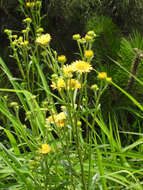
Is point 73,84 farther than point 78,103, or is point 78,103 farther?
point 78,103

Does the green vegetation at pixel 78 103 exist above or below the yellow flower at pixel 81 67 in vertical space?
below

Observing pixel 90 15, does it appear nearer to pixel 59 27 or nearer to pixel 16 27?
pixel 59 27

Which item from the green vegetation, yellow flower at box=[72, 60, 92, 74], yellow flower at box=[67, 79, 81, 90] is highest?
yellow flower at box=[72, 60, 92, 74]

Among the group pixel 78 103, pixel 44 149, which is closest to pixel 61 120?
pixel 44 149

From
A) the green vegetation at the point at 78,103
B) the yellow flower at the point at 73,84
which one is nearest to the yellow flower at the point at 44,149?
the green vegetation at the point at 78,103

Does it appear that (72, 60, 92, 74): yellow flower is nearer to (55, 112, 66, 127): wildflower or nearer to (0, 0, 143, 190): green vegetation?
(0, 0, 143, 190): green vegetation

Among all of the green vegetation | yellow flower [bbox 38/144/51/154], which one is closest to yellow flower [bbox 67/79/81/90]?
the green vegetation

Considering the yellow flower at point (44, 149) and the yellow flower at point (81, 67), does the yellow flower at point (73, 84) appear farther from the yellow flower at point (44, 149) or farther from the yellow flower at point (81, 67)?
the yellow flower at point (44, 149)

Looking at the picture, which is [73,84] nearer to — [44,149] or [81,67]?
[81,67]

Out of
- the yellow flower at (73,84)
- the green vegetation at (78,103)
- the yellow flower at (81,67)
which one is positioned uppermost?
the yellow flower at (81,67)
